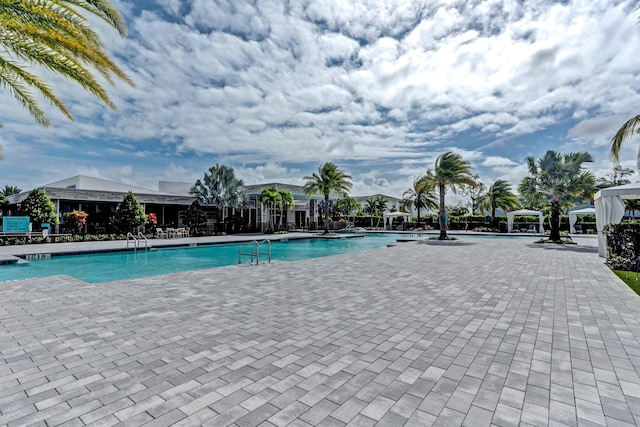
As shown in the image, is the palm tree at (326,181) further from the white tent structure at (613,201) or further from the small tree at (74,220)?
the white tent structure at (613,201)

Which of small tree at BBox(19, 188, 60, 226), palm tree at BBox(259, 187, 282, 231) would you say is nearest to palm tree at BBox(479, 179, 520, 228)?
palm tree at BBox(259, 187, 282, 231)

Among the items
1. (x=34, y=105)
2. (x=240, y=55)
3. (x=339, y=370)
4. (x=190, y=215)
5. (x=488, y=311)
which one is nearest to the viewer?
(x=339, y=370)

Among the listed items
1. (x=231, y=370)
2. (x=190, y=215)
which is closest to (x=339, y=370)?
(x=231, y=370)

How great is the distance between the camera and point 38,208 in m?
17.6

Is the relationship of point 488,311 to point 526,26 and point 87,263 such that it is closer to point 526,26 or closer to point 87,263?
point 526,26

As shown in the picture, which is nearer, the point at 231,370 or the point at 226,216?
the point at 231,370

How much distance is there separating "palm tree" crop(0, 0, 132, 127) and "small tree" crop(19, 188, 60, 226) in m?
14.3

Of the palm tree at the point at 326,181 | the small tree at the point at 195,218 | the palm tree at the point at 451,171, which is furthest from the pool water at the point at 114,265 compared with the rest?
the palm tree at the point at 451,171

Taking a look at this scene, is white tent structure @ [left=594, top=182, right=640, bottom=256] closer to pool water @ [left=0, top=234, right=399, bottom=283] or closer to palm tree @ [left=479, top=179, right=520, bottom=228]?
pool water @ [left=0, top=234, right=399, bottom=283]

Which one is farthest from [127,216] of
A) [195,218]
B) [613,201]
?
[613,201]

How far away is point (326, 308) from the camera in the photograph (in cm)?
496

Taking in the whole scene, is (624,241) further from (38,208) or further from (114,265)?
(38,208)

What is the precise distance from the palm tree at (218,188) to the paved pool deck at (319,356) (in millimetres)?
19806

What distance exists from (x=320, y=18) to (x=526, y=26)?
19.8 ft
